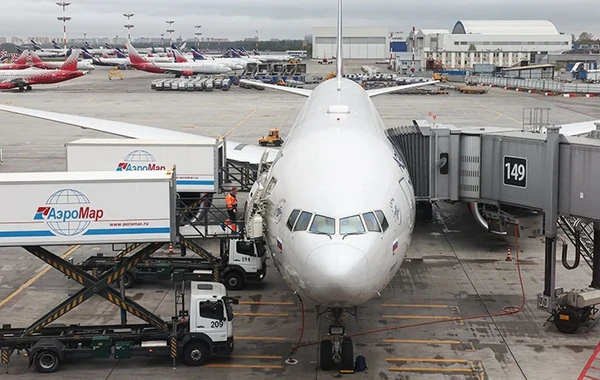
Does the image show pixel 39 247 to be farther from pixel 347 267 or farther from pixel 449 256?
pixel 449 256

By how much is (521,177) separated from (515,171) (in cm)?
42

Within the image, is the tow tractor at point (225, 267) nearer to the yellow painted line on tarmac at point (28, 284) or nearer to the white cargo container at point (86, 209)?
the yellow painted line on tarmac at point (28, 284)

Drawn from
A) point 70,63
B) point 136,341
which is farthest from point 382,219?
point 70,63

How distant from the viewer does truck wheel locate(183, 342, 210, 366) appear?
17.4 m

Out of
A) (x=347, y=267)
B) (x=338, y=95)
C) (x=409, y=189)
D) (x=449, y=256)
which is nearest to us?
(x=347, y=267)

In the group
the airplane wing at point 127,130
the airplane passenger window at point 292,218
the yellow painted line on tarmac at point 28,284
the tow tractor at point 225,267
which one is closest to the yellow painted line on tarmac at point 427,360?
the airplane passenger window at point 292,218

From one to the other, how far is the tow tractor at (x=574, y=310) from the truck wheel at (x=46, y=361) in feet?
41.9

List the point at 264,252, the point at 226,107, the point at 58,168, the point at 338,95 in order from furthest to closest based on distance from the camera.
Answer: the point at 226,107 < the point at 58,168 < the point at 338,95 < the point at 264,252

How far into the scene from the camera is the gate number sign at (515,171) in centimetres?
2133

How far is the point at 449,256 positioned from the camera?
27.3 meters

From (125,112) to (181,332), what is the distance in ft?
203

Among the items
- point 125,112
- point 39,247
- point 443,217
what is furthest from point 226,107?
point 39,247

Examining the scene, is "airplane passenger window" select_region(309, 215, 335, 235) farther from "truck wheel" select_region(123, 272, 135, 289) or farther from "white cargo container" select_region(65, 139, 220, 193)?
"white cargo container" select_region(65, 139, 220, 193)

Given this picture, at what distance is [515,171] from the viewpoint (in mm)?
21828
